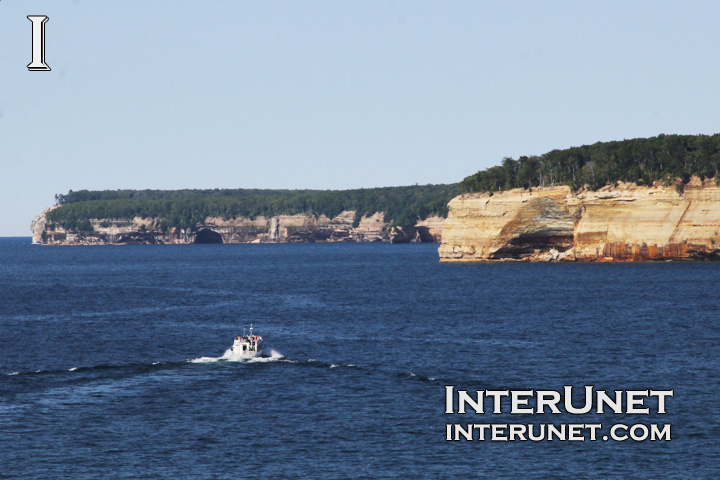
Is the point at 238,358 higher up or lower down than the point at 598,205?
lower down

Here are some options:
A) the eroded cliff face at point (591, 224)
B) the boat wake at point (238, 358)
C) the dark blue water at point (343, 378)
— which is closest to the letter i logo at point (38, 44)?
the dark blue water at point (343, 378)

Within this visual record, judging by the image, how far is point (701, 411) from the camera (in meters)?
49.8

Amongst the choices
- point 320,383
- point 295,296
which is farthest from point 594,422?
point 295,296

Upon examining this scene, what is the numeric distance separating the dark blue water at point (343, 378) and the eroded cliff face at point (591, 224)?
26092mm

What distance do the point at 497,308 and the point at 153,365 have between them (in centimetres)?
4546

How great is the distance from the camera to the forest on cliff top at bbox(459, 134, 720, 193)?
483 feet

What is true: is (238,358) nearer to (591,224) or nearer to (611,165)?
(591,224)

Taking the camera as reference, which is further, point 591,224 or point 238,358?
point 591,224

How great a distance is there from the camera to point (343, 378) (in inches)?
2350

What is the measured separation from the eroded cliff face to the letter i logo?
111007 millimetres

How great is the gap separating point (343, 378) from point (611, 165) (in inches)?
4253

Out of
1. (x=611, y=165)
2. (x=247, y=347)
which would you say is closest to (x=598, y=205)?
(x=611, y=165)

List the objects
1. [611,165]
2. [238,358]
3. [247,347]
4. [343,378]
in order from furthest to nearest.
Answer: [611,165] → [247,347] → [238,358] → [343,378]

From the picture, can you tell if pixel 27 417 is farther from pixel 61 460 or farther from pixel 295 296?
pixel 295 296
